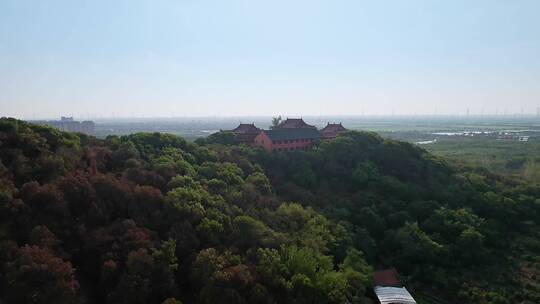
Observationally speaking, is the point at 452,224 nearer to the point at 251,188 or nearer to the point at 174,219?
the point at 251,188

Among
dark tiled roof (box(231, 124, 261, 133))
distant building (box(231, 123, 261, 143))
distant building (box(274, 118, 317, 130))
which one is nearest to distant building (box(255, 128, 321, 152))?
distant building (box(231, 123, 261, 143))

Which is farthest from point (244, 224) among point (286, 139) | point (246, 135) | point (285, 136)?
point (246, 135)

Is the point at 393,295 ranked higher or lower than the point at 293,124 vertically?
lower

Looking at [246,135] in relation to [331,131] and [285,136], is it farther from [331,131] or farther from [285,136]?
[331,131]

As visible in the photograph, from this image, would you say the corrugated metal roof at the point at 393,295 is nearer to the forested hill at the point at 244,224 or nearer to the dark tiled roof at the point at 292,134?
the forested hill at the point at 244,224

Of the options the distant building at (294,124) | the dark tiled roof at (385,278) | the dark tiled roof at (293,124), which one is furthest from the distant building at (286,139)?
the dark tiled roof at (385,278)

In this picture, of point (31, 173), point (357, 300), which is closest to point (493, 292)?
point (357, 300)
